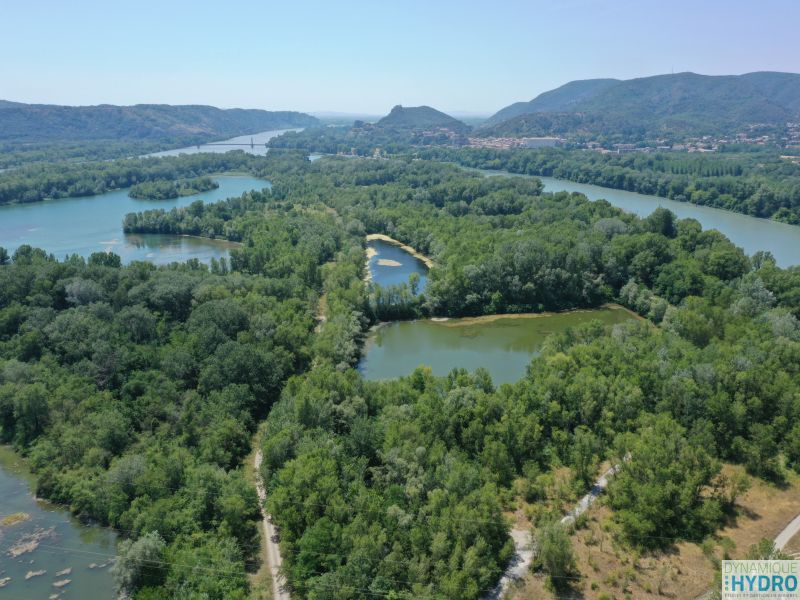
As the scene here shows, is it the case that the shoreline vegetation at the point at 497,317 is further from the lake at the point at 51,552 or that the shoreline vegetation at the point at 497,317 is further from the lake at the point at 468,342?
the lake at the point at 51,552

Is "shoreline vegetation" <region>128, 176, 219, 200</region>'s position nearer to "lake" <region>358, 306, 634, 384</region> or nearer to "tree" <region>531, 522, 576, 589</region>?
A: "lake" <region>358, 306, 634, 384</region>

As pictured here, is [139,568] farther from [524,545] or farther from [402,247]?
[402,247]

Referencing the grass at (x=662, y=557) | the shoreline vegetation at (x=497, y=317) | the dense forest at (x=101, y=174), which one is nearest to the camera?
the grass at (x=662, y=557)

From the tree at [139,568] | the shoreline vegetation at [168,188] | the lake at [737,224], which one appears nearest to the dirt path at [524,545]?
the tree at [139,568]

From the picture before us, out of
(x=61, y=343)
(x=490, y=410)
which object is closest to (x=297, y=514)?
(x=490, y=410)

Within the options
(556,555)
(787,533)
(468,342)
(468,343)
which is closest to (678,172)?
(468,342)

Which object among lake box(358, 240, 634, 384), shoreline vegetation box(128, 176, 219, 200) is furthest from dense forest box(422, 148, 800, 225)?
shoreline vegetation box(128, 176, 219, 200)

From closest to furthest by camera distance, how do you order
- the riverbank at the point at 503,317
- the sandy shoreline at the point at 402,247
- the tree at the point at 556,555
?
the tree at the point at 556,555 → the riverbank at the point at 503,317 → the sandy shoreline at the point at 402,247
